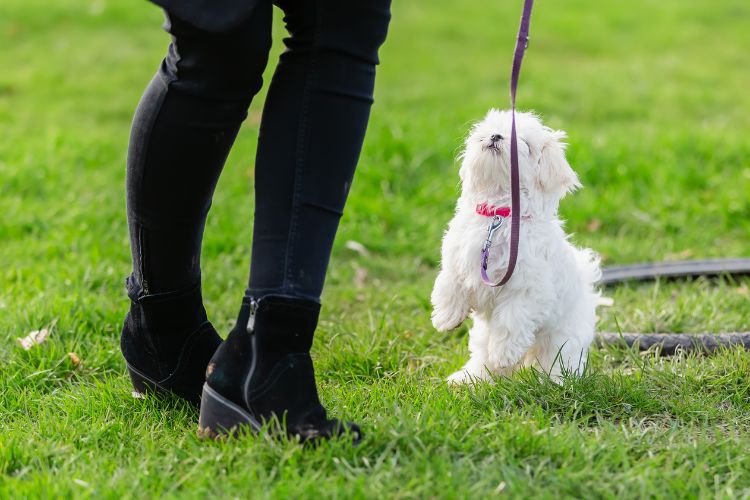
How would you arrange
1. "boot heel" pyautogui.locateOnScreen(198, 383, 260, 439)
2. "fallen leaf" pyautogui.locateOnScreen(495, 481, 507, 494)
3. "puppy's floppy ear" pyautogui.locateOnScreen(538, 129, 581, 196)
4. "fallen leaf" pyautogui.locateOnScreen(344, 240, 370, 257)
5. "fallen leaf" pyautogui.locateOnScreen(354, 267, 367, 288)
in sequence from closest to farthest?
1. "fallen leaf" pyautogui.locateOnScreen(495, 481, 507, 494)
2. "boot heel" pyautogui.locateOnScreen(198, 383, 260, 439)
3. "puppy's floppy ear" pyautogui.locateOnScreen(538, 129, 581, 196)
4. "fallen leaf" pyautogui.locateOnScreen(354, 267, 367, 288)
5. "fallen leaf" pyautogui.locateOnScreen(344, 240, 370, 257)

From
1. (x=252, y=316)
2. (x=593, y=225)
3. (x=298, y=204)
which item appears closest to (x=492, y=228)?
(x=298, y=204)

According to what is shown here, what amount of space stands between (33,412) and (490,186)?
61.1 inches

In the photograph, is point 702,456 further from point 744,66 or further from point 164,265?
point 744,66

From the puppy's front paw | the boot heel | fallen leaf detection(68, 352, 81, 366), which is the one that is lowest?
fallen leaf detection(68, 352, 81, 366)

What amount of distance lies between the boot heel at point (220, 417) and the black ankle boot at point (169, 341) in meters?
0.26

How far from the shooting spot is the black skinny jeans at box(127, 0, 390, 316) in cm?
221

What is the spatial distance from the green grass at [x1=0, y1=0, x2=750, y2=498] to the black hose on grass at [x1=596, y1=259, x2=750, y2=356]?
0.27 ft

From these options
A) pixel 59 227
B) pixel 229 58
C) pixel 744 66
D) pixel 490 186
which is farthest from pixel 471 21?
pixel 229 58

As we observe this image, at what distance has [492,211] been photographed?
284cm

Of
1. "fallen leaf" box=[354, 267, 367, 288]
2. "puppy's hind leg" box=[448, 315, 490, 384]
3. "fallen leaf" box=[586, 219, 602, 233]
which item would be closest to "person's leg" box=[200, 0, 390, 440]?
"puppy's hind leg" box=[448, 315, 490, 384]

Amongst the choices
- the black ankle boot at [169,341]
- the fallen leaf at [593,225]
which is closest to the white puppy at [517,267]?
the black ankle boot at [169,341]

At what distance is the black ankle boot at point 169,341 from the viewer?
2.53 m

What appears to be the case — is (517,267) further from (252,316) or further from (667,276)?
(667,276)

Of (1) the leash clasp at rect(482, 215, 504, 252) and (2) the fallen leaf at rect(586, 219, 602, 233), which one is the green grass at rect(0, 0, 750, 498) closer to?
(2) the fallen leaf at rect(586, 219, 602, 233)
